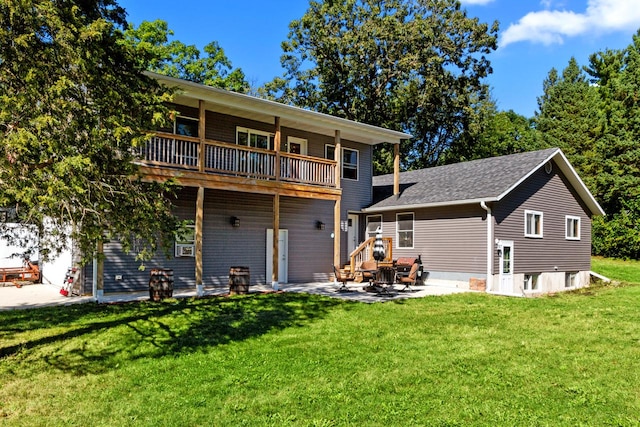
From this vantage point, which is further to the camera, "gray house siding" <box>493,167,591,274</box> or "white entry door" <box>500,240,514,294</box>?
"gray house siding" <box>493,167,591,274</box>

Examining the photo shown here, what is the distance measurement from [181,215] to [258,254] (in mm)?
2895

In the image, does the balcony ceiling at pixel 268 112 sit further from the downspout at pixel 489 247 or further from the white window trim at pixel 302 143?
the downspout at pixel 489 247

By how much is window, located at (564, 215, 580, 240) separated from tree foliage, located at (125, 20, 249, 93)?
20334 mm

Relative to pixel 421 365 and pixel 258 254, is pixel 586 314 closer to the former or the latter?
pixel 421 365

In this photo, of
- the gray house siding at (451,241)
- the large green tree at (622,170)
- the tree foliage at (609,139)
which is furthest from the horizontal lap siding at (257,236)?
the tree foliage at (609,139)

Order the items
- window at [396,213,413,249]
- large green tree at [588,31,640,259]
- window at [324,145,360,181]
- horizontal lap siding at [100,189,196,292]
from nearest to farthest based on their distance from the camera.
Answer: horizontal lap siding at [100,189,196,292] < window at [396,213,413,249] < window at [324,145,360,181] < large green tree at [588,31,640,259]

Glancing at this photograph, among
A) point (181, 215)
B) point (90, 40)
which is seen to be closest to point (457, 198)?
Result: point (181, 215)

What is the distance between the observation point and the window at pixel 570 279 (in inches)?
709

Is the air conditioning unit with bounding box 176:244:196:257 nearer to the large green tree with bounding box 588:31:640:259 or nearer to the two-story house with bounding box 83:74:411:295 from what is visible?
the two-story house with bounding box 83:74:411:295

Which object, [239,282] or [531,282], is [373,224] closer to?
[531,282]

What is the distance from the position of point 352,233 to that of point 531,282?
6.75m

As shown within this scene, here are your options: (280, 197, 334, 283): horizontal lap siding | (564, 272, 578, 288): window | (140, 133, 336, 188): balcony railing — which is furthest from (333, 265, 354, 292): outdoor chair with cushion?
(564, 272, 578, 288): window

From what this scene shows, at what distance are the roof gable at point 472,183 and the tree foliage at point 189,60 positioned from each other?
49.9ft

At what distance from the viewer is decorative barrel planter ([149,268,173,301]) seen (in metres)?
10.8
